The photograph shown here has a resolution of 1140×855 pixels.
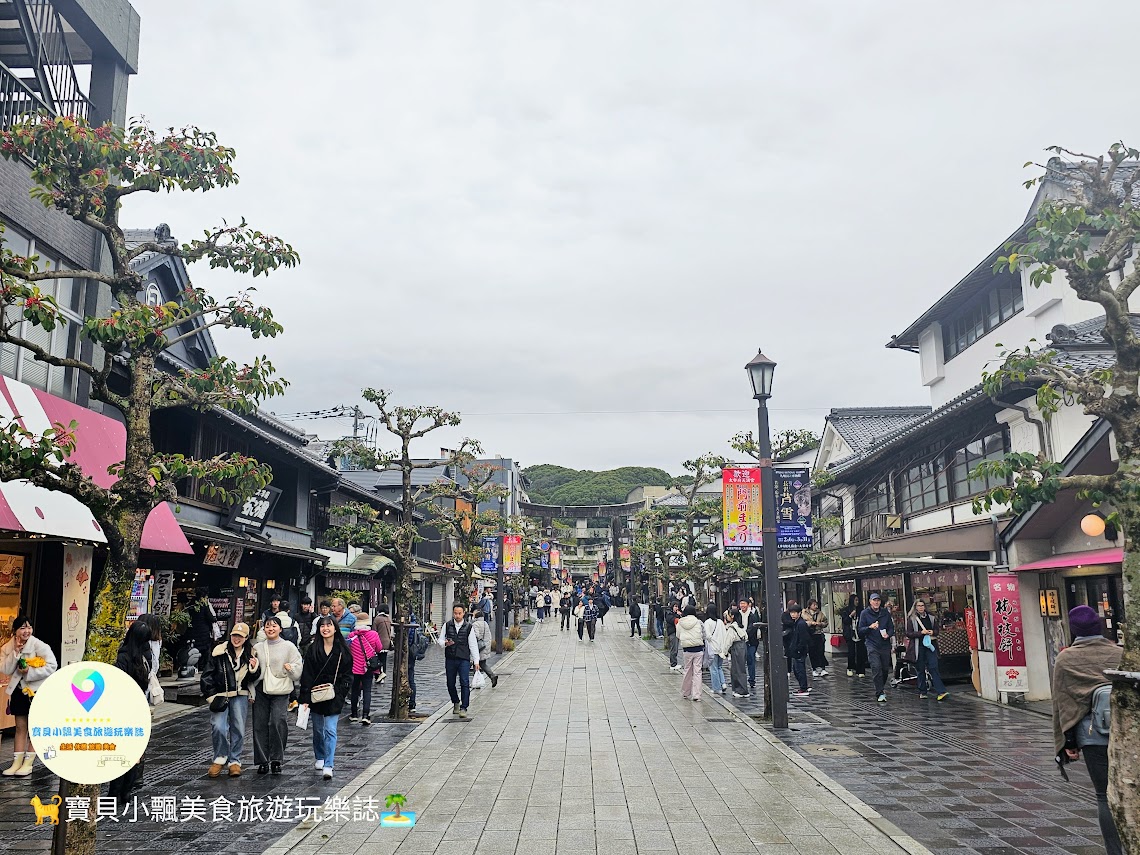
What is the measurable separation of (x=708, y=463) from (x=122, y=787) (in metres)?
23.3

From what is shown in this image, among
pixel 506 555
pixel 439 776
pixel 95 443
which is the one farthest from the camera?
pixel 506 555

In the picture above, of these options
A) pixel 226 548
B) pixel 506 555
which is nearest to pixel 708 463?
pixel 506 555

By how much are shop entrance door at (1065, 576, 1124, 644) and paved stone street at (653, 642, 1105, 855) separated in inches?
77.0

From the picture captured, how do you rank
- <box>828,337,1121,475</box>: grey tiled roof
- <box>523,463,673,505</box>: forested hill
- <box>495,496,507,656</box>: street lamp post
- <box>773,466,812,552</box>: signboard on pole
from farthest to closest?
<box>523,463,673,505</box>: forested hill → <box>495,496,507,656</box>: street lamp post → <box>773,466,812,552</box>: signboard on pole → <box>828,337,1121,475</box>: grey tiled roof

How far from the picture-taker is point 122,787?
27.8ft

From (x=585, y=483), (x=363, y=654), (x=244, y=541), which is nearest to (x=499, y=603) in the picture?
(x=244, y=541)

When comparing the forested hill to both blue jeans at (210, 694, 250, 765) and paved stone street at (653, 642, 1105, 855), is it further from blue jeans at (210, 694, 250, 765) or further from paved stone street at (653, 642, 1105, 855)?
blue jeans at (210, 694, 250, 765)

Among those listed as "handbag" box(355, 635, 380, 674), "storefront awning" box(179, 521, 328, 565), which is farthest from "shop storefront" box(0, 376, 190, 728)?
"handbag" box(355, 635, 380, 674)

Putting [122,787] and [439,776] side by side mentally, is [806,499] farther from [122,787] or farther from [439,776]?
[122,787]

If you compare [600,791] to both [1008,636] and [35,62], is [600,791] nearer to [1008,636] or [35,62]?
[1008,636]

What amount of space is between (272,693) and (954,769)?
8411 millimetres

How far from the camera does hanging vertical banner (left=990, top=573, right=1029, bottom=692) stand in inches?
643

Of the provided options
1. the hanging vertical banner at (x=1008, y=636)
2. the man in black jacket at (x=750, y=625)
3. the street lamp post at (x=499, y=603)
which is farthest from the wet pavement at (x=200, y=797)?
the street lamp post at (x=499, y=603)

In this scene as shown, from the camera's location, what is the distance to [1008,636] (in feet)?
53.8
